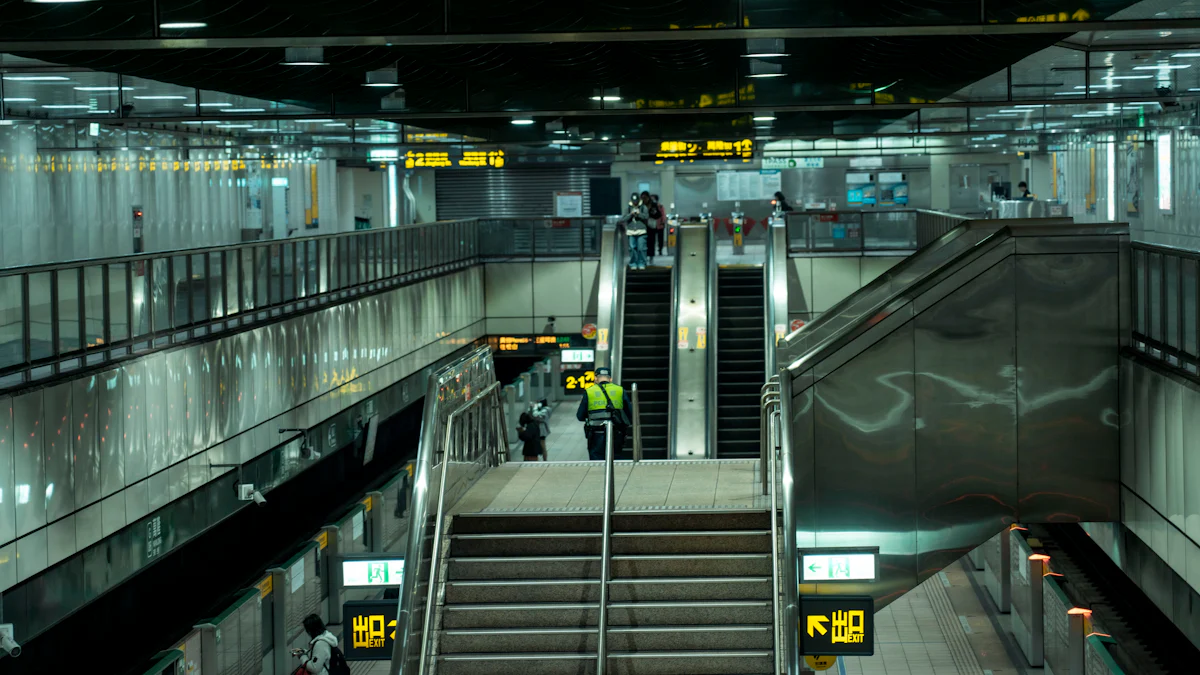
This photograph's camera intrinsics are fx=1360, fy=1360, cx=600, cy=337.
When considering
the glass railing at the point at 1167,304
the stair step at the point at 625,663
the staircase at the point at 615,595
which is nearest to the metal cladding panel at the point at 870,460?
the glass railing at the point at 1167,304

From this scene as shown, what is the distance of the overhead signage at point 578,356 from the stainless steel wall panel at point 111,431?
16482 mm

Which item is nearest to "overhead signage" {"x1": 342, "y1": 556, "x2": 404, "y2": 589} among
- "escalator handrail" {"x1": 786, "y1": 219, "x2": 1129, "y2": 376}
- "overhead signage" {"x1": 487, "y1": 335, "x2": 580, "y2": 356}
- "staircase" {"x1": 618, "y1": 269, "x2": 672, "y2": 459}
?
"escalator handrail" {"x1": 786, "y1": 219, "x2": 1129, "y2": 376}

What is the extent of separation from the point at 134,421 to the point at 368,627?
14.9 feet

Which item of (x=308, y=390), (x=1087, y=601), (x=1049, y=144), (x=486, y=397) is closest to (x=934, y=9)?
(x=486, y=397)

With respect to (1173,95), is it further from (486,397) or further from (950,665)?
(486,397)

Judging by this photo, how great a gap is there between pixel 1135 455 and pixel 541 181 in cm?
3813

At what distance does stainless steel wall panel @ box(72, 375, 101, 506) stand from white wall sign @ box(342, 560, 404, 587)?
114 inches

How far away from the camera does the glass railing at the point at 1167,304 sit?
10.0 metres

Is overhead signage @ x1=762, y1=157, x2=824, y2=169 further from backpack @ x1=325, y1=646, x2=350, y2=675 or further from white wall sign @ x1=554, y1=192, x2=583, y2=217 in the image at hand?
backpack @ x1=325, y1=646, x2=350, y2=675

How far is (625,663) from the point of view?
9164 millimetres

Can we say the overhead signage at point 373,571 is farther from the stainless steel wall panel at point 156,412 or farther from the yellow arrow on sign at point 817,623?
the stainless steel wall panel at point 156,412

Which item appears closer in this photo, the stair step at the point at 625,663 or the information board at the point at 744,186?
the stair step at the point at 625,663

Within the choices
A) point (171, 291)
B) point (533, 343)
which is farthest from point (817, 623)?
point (533, 343)

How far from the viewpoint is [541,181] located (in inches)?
1922
